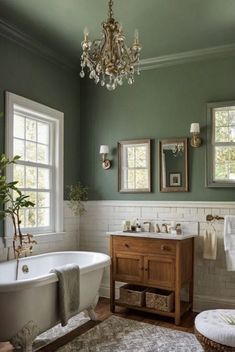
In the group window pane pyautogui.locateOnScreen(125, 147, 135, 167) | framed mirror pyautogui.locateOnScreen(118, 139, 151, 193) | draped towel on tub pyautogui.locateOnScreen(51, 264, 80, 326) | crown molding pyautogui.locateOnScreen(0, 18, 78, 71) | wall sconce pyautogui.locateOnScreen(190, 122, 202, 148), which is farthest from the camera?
window pane pyautogui.locateOnScreen(125, 147, 135, 167)

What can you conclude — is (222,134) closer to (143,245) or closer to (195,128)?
(195,128)

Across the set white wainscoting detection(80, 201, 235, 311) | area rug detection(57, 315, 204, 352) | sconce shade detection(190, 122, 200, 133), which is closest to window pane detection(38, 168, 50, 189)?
white wainscoting detection(80, 201, 235, 311)

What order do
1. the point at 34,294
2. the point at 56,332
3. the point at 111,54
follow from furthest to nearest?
the point at 56,332, the point at 34,294, the point at 111,54

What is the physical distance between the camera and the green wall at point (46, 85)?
3752 mm

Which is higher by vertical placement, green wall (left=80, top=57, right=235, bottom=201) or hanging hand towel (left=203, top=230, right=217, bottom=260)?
green wall (left=80, top=57, right=235, bottom=201)

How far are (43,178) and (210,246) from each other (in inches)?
86.6

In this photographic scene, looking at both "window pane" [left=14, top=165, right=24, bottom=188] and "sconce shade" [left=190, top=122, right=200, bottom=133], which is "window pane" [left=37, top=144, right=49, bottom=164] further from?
"sconce shade" [left=190, top=122, right=200, bottom=133]

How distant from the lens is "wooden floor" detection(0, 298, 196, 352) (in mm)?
3150

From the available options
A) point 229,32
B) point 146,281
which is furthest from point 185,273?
point 229,32

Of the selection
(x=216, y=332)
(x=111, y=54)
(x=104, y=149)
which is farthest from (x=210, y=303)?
(x=111, y=54)

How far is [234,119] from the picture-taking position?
4059mm

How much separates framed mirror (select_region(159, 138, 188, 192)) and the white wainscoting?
22 centimetres

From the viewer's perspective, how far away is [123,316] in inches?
153

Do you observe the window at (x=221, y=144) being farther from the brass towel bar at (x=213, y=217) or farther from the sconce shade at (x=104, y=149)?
the sconce shade at (x=104, y=149)
